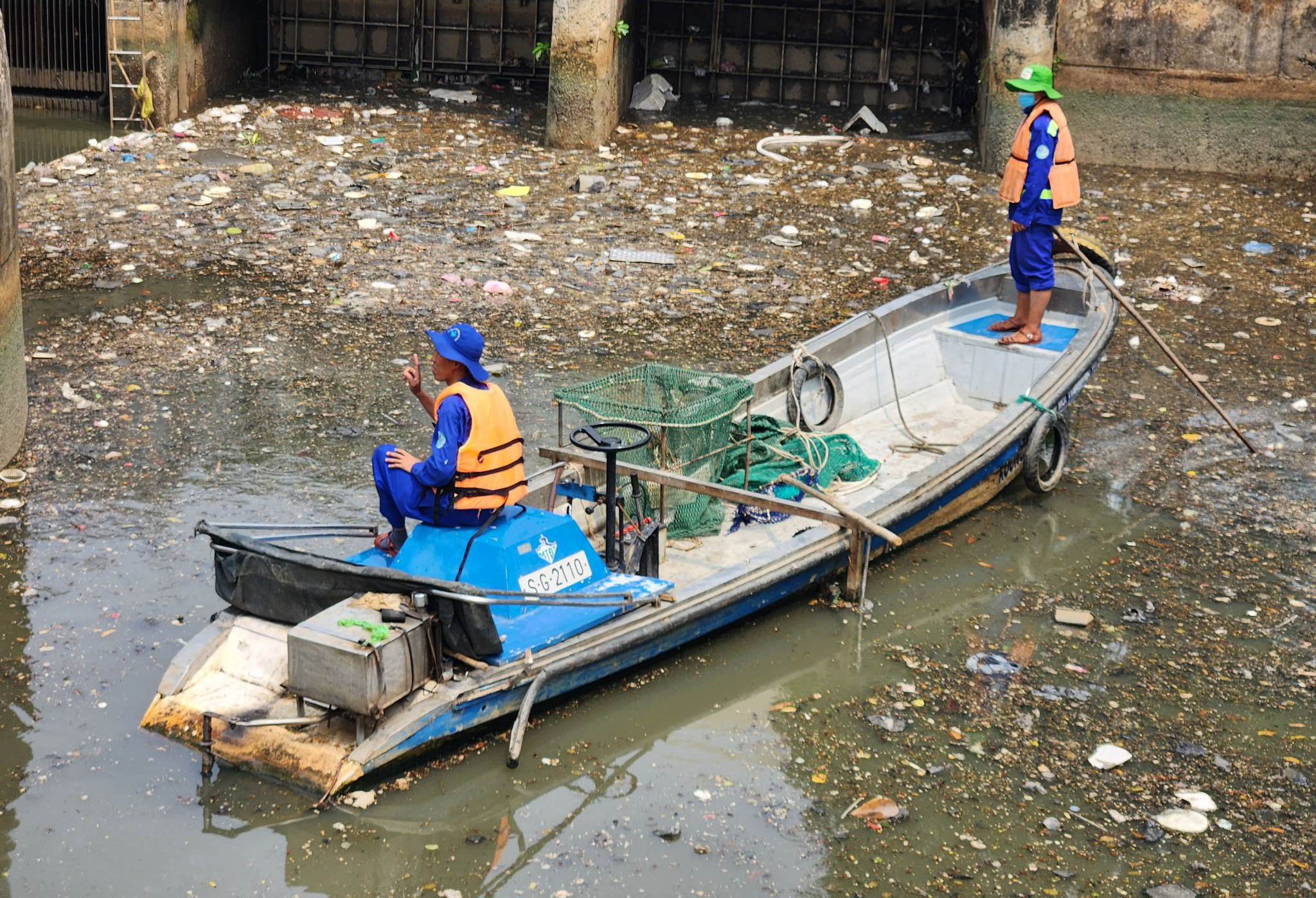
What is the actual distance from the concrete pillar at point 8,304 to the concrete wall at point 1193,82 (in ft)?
27.9

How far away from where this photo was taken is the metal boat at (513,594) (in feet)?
14.6

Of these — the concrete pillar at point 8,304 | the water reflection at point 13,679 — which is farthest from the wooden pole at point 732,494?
the concrete pillar at point 8,304

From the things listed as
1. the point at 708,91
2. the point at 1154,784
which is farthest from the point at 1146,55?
the point at 1154,784

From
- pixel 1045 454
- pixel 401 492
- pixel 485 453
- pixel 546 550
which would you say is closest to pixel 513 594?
pixel 546 550

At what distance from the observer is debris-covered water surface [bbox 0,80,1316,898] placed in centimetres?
444

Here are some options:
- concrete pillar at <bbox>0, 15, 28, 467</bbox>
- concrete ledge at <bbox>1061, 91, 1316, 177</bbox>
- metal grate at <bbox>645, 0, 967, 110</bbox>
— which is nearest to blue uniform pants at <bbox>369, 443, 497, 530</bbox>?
concrete pillar at <bbox>0, 15, 28, 467</bbox>

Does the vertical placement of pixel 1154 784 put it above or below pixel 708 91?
below

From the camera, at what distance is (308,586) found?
4.68m

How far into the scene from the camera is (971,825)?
4582 millimetres

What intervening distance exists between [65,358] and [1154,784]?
239 inches

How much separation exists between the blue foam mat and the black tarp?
4.17m

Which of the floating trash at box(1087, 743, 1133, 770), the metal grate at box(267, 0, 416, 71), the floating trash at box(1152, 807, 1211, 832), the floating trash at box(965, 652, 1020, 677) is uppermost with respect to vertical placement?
the metal grate at box(267, 0, 416, 71)

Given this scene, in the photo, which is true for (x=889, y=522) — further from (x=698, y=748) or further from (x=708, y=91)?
(x=708, y=91)

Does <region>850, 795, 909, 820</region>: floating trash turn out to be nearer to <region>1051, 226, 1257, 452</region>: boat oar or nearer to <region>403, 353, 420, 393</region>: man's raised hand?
<region>403, 353, 420, 393</region>: man's raised hand
